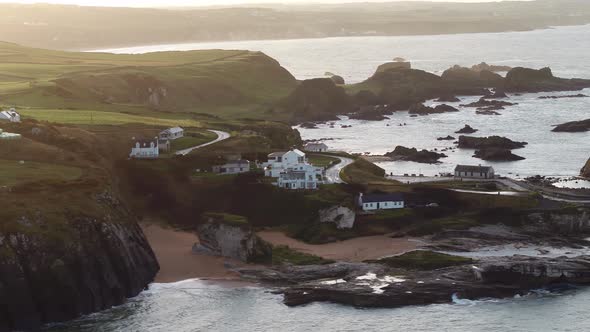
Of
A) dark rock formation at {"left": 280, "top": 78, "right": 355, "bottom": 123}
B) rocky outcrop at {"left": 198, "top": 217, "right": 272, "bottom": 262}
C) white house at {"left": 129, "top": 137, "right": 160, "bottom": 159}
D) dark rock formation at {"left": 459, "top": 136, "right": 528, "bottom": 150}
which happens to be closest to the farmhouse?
white house at {"left": 129, "top": 137, "right": 160, "bottom": 159}

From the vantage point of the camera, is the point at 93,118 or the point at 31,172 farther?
the point at 93,118

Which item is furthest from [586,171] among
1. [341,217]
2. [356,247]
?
[356,247]

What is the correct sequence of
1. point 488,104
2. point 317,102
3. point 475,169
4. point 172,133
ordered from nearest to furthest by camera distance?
point 475,169, point 172,133, point 317,102, point 488,104

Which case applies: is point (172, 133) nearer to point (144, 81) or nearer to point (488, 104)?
point (144, 81)

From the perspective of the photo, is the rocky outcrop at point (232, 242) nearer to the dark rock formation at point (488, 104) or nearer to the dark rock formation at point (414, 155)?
the dark rock formation at point (414, 155)

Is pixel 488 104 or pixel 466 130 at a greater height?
pixel 488 104

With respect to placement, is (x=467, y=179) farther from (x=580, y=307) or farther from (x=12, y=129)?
(x=12, y=129)

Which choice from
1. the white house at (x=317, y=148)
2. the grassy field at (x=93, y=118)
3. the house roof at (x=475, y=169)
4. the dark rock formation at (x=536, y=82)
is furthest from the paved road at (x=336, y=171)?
the dark rock formation at (x=536, y=82)
